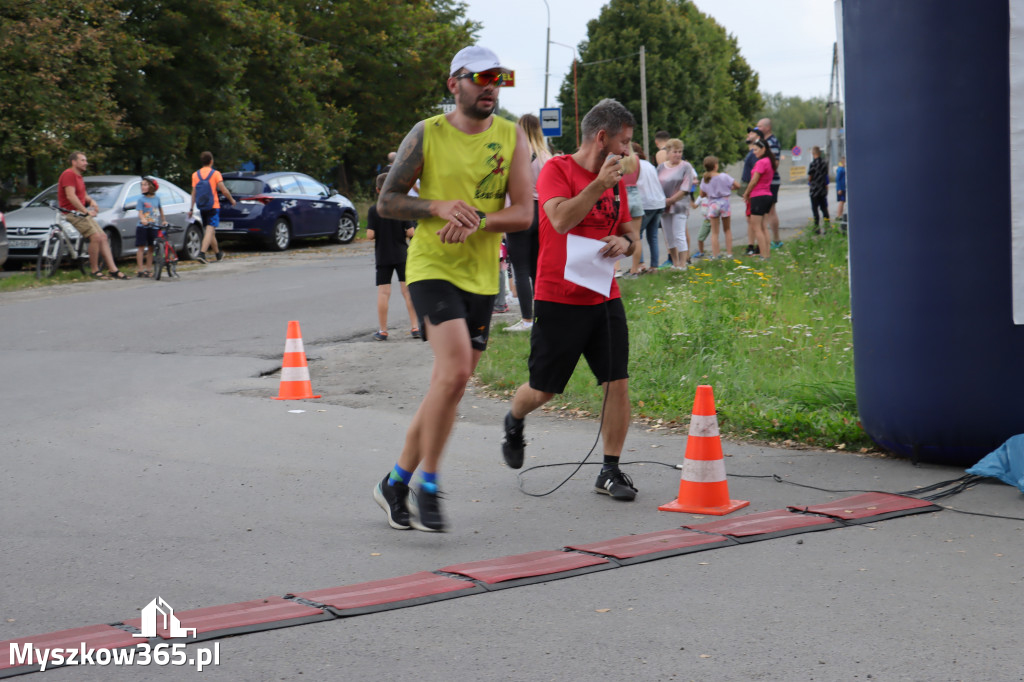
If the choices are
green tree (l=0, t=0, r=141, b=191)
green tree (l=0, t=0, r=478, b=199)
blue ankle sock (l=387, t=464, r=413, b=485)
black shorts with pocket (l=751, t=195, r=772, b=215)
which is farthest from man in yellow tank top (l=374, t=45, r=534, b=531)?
green tree (l=0, t=0, r=478, b=199)

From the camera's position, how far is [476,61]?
486 cm

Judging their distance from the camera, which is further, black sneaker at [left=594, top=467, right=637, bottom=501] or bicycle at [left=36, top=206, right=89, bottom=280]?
bicycle at [left=36, top=206, right=89, bottom=280]

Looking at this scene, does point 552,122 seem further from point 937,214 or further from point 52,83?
point 937,214

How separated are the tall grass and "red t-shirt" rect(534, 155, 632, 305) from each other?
1767 mm

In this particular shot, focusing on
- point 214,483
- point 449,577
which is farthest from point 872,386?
point 214,483

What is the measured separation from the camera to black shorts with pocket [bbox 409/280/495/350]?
493cm

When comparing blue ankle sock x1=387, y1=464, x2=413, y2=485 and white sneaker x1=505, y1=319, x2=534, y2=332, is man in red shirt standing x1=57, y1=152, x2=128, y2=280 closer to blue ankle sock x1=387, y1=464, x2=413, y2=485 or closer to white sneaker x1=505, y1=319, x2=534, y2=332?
white sneaker x1=505, y1=319, x2=534, y2=332

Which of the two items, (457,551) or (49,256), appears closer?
(457,551)

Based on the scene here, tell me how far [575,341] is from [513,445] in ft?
2.15

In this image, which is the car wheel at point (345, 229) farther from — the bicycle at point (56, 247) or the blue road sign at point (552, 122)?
the bicycle at point (56, 247)

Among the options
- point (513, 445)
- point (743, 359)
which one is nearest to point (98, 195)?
point (743, 359)

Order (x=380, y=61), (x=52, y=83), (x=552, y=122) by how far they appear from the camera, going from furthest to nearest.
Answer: (x=380, y=61), (x=552, y=122), (x=52, y=83)

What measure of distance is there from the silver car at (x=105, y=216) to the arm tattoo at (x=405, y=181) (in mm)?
15018


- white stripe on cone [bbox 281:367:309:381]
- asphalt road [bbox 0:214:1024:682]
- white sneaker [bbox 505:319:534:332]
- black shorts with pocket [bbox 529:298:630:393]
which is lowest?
asphalt road [bbox 0:214:1024:682]
